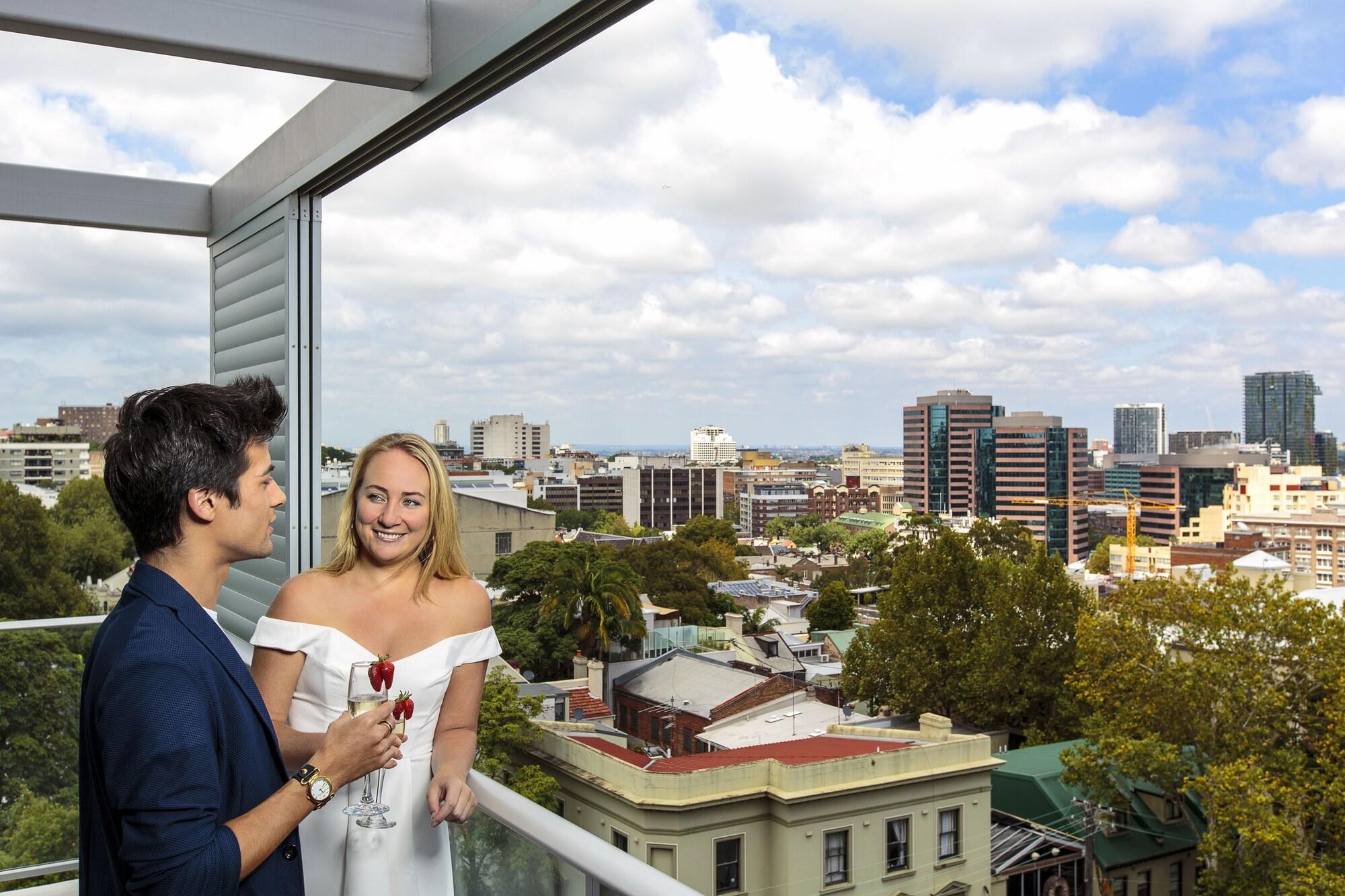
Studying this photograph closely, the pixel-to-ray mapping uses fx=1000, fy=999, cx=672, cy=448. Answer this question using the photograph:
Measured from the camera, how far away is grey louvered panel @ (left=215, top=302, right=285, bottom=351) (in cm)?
222

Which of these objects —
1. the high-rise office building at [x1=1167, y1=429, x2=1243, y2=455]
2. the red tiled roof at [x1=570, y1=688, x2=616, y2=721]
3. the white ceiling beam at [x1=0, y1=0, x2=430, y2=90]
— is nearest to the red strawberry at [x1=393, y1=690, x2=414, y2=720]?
the white ceiling beam at [x1=0, y1=0, x2=430, y2=90]

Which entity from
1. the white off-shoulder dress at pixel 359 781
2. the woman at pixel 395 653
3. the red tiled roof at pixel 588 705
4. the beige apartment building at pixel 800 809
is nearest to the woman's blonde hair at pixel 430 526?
the woman at pixel 395 653

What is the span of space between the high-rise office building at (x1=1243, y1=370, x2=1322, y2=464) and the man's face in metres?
15.1

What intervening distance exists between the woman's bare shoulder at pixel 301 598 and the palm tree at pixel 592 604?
38.1 feet

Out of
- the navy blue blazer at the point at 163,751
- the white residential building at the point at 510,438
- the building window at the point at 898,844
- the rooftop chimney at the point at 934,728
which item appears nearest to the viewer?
the navy blue blazer at the point at 163,751

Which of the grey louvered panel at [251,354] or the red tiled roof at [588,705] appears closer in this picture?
the grey louvered panel at [251,354]

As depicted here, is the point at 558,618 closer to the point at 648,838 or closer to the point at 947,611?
the point at 947,611

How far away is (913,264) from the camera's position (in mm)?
34188

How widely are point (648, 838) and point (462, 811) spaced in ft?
16.7

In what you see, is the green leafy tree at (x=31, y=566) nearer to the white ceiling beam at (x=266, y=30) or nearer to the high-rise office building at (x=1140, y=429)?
the white ceiling beam at (x=266, y=30)

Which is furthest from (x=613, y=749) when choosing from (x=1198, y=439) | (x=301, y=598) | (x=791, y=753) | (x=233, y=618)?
(x=1198, y=439)

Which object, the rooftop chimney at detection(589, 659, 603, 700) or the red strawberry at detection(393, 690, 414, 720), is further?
the rooftop chimney at detection(589, 659, 603, 700)

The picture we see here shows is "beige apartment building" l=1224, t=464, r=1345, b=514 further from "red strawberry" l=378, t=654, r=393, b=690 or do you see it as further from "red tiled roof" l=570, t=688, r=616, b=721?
"red strawberry" l=378, t=654, r=393, b=690

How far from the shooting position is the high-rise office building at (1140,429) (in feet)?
61.2
